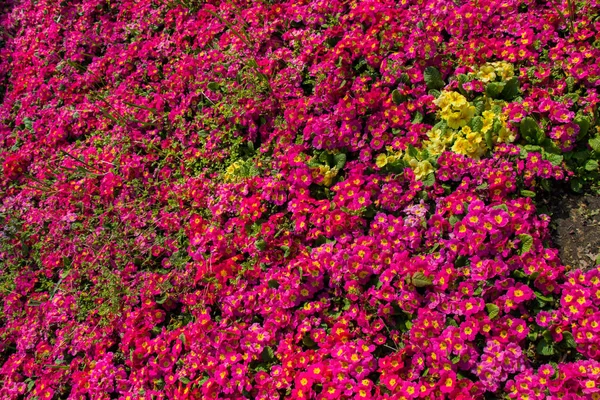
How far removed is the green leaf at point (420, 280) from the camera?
310 cm

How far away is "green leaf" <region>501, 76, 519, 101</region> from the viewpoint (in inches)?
146

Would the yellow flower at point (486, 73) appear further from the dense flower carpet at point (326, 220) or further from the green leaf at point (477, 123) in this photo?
the green leaf at point (477, 123)

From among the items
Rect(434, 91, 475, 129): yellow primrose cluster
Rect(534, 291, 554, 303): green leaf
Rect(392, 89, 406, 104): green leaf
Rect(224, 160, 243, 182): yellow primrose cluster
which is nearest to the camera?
Rect(534, 291, 554, 303): green leaf

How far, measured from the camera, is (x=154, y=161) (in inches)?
195

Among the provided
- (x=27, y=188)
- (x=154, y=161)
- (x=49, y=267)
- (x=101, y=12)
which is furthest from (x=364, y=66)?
(x=101, y=12)

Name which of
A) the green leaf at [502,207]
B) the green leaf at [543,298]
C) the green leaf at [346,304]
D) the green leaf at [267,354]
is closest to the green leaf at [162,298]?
the green leaf at [267,354]

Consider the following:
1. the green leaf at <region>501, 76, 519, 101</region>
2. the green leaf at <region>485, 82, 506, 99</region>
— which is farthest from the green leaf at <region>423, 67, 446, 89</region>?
the green leaf at <region>501, 76, 519, 101</region>

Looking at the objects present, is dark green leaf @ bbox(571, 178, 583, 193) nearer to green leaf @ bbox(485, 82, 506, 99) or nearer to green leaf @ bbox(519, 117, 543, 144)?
green leaf @ bbox(519, 117, 543, 144)

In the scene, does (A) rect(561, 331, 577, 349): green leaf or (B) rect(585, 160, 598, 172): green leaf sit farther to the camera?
(B) rect(585, 160, 598, 172): green leaf

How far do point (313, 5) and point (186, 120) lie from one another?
1612 mm

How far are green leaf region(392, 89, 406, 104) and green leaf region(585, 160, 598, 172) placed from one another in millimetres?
1337

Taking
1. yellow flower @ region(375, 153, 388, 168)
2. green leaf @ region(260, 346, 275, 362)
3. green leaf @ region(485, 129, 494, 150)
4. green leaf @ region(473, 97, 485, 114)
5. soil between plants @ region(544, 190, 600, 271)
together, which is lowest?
green leaf @ region(260, 346, 275, 362)

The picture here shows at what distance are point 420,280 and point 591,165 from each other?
134cm

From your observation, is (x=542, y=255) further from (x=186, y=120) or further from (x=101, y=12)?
(x=101, y=12)
